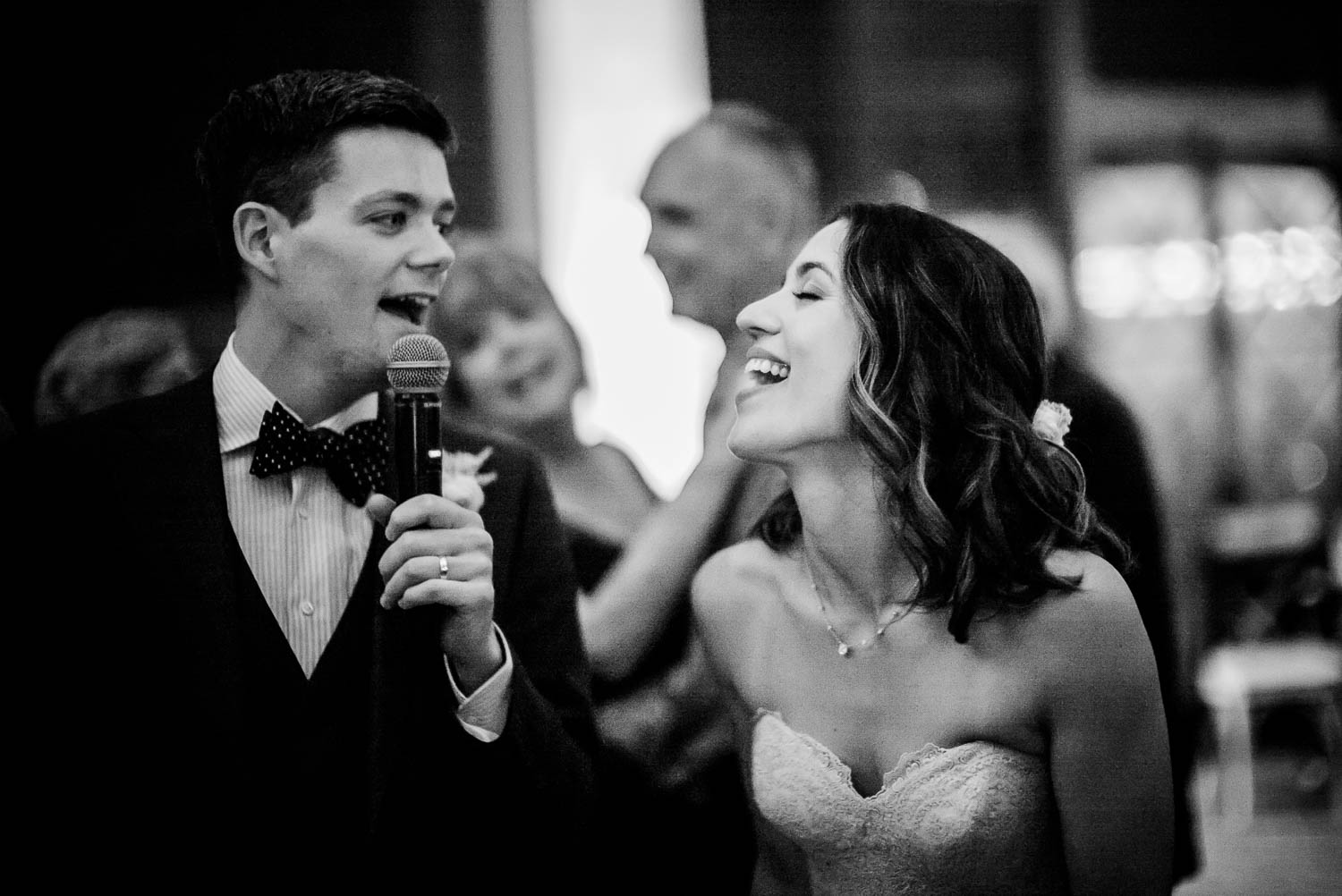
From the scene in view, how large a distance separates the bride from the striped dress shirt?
1.86ft

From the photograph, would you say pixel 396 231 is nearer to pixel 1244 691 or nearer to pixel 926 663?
pixel 926 663

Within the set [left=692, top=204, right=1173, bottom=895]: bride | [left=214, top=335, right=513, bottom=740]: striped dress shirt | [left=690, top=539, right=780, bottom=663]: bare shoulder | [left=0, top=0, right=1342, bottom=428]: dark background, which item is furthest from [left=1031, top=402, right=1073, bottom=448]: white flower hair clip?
[left=214, top=335, right=513, bottom=740]: striped dress shirt

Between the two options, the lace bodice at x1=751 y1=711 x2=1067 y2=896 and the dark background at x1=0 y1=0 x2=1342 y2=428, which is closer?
the lace bodice at x1=751 y1=711 x2=1067 y2=896

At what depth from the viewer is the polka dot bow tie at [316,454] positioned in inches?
68.3

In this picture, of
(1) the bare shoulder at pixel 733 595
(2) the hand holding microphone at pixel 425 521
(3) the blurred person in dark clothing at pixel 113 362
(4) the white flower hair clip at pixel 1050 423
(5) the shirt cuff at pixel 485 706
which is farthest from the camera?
(3) the blurred person in dark clothing at pixel 113 362

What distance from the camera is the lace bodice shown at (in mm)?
1755

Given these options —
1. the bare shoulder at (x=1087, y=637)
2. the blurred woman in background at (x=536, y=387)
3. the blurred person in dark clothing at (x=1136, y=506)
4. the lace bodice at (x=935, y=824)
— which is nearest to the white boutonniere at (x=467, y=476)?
the blurred woman in background at (x=536, y=387)

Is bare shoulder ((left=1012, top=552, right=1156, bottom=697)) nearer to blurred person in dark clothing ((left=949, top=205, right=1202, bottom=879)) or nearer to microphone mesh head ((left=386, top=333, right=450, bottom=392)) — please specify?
blurred person in dark clothing ((left=949, top=205, right=1202, bottom=879))

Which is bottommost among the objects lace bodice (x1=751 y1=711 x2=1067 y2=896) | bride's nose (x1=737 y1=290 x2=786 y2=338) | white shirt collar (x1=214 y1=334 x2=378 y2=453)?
lace bodice (x1=751 y1=711 x2=1067 y2=896)

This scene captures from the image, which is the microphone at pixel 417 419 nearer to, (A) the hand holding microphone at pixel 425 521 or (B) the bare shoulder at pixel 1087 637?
(A) the hand holding microphone at pixel 425 521

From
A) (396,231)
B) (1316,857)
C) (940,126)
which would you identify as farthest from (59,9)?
(1316,857)

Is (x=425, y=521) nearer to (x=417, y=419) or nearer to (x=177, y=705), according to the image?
(x=417, y=419)

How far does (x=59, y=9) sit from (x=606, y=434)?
1.31 m

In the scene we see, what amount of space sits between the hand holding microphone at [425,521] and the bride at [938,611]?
57 centimetres
